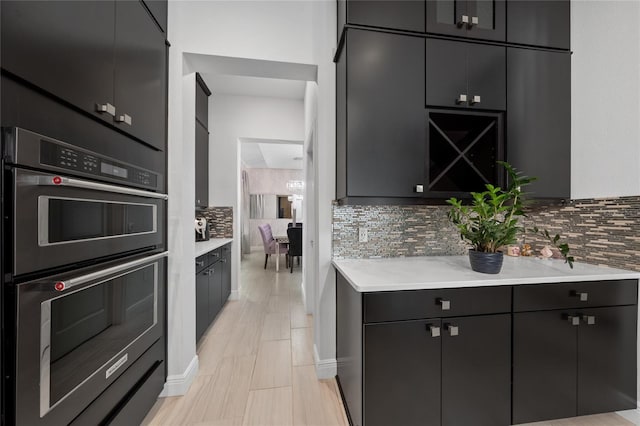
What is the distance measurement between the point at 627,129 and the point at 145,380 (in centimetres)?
318

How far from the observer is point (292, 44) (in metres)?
1.86

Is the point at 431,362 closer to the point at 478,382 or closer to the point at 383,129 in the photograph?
the point at 478,382

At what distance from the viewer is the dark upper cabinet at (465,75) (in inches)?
64.0

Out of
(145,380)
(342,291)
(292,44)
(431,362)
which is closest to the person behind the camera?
(431,362)

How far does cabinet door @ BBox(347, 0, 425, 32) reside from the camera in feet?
5.10

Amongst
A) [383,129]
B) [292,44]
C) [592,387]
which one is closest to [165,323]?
[383,129]

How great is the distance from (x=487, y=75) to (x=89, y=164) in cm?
225

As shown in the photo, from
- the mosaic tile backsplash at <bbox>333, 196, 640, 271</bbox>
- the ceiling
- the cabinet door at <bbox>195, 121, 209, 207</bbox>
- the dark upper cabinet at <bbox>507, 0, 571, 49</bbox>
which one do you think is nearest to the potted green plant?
the mosaic tile backsplash at <bbox>333, 196, 640, 271</bbox>

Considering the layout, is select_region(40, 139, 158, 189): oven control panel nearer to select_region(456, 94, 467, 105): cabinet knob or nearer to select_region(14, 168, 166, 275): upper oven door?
select_region(14, 168, 166, 275): upper oven door

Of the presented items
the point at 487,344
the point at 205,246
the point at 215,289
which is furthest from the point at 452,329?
the point at 215,289

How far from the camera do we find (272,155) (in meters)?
6.69

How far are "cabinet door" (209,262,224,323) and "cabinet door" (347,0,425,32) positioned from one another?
8.25 feet

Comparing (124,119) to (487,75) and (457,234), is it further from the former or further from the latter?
(457,234)

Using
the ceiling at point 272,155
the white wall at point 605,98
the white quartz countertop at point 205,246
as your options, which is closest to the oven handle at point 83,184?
the white quartz countertop at point 205,246
